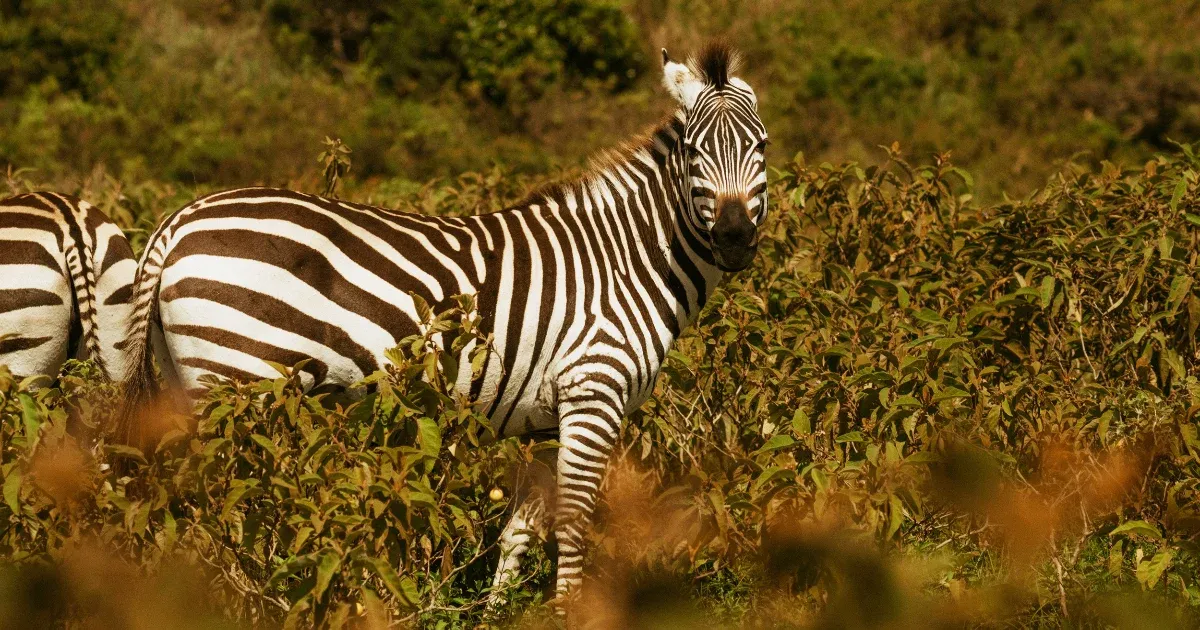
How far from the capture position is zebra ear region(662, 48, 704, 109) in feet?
16.0

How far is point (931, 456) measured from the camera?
363 centimetres

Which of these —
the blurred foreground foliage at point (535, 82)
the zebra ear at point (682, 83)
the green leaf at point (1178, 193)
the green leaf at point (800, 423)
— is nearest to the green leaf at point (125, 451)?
the green leaf at point (800, 423)

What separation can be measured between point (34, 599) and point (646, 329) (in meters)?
2.63

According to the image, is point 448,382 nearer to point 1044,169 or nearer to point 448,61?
point 1044,169

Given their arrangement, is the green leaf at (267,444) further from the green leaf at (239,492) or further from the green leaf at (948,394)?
the green leaf at (948,394)

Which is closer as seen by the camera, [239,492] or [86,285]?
[239,492]

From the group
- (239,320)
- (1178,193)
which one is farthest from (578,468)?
(1178,193)

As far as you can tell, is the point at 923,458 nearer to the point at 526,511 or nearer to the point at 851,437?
the point at 851,437

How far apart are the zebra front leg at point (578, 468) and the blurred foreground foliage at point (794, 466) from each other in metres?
0.10

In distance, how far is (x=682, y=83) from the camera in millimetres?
4922

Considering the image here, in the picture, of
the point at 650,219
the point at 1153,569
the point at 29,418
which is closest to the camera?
the point at 29,418

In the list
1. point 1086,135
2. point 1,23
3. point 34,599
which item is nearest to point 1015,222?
point 34,599

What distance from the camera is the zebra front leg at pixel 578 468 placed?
4.61 m

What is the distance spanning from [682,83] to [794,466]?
1657 mm
